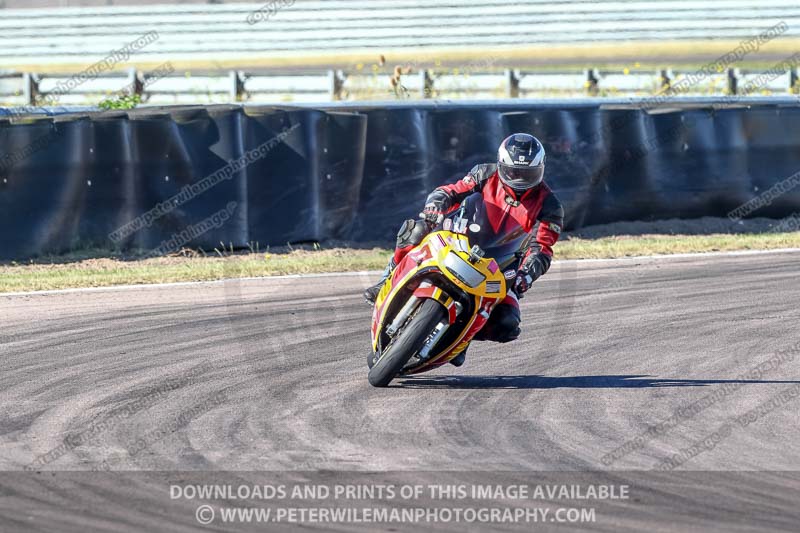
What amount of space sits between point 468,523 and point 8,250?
35.7 ft

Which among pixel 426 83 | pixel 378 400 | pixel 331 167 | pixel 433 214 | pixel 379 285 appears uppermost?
pixel 426 83

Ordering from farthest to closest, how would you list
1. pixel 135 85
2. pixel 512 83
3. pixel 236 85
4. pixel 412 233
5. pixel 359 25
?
pixel 359 25, pixel 236 85, pixel 512 83, pixel 135 85, pixel 412 233

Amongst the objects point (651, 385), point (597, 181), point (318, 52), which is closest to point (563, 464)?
point (651, 385)

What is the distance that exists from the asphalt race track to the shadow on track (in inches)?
0.9

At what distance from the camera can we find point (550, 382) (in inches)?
343

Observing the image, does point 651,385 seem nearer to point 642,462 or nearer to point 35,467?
point 642,462

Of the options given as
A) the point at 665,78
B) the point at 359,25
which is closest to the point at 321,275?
the point at 665,78

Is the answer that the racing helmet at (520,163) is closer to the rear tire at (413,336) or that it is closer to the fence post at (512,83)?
the rear tire at (413,336)

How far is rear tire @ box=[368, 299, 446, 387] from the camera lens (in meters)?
7.90

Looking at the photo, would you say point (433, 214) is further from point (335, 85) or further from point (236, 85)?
point (236, 85)

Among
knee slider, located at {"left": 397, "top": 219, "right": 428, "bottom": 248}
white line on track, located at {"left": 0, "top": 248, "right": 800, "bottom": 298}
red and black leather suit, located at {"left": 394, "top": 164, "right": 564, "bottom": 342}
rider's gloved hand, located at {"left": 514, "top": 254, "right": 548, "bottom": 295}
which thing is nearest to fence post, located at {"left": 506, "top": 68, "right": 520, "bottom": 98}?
white line on track, located at {"left": 0, "top": 248, "right": 800, "bottom": 298}

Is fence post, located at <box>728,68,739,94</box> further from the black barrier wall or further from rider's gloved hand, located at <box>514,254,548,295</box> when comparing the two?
rider's gloved hand, located at <box>514,254,548,295</box>

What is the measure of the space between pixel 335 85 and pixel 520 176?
1515 cm

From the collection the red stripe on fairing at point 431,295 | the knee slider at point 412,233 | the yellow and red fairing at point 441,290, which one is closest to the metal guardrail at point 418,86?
the knee slider at point 412,233
